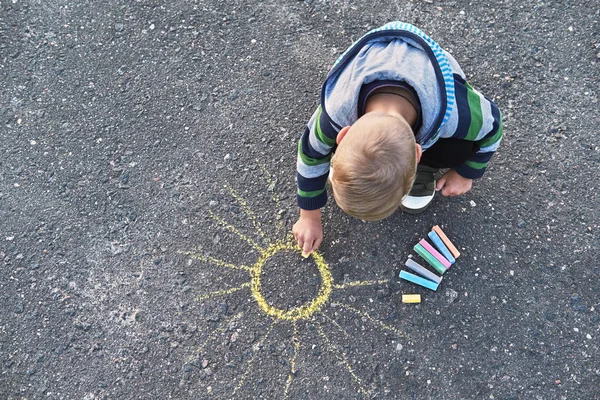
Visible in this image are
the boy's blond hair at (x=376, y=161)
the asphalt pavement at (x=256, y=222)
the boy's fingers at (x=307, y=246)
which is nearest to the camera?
the boy's blond hair at (x=376, y=161)

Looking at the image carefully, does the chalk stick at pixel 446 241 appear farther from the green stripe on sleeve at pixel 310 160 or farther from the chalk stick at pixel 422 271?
the green stripe on sleeve at pixel 310 160

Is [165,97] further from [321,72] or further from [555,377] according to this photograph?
[555,377]

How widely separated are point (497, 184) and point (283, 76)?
4.35 feet

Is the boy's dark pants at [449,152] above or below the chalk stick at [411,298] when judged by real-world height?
above

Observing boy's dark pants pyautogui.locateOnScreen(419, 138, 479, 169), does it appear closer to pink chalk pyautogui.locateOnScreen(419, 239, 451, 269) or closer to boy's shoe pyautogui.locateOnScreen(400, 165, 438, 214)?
boy's shoe pyautogui.locateOnScreen(400, 165, 438, 214)

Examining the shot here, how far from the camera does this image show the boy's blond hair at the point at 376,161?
151 centimetres

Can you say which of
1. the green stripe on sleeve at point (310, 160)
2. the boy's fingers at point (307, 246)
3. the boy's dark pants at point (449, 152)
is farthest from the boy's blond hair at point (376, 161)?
the boy's fingers at point (307, 246)

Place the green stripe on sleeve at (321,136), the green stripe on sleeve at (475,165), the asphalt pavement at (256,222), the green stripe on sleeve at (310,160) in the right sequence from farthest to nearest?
the asphalt pavement at (256,222), the green stripe on sleeve at (475,165), the green stripe on sleeve at (310,160), the green stripe on sleeve at (321,136)

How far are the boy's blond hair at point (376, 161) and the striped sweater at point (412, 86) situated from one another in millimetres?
221

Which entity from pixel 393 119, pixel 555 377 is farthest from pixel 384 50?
pixel 555 377

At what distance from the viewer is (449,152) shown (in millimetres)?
2104

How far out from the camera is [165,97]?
2826 mm

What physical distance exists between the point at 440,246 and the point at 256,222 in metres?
0.93

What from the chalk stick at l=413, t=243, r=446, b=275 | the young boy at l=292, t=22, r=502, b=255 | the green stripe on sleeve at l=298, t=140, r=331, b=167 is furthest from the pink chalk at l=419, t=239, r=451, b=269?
the green stripe on sleeve at l=298, t=140, r=331, b=167
